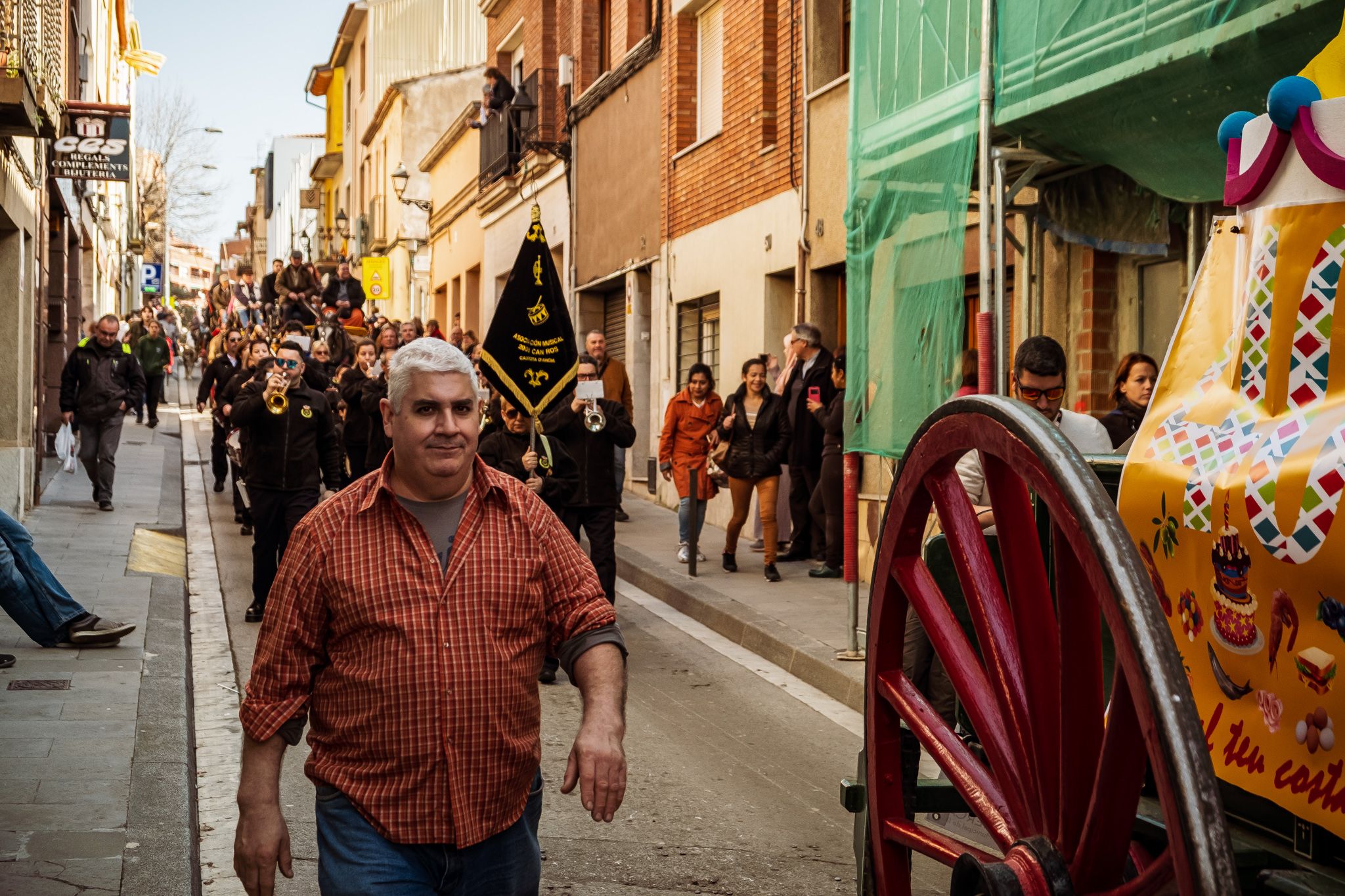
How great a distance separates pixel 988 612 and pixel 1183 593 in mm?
301

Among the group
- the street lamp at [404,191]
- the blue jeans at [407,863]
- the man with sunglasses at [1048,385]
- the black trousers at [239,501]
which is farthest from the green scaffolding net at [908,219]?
the street lamp at [404,191]

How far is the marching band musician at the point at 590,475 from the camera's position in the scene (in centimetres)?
978

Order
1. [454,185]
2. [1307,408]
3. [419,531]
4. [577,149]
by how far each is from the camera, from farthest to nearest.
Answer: [454,185]
[577,149]
[419,531]
[1307,408]

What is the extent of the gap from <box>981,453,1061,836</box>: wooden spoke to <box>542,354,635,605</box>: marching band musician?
739cm

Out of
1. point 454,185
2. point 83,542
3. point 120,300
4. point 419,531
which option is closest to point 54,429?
point 83,542

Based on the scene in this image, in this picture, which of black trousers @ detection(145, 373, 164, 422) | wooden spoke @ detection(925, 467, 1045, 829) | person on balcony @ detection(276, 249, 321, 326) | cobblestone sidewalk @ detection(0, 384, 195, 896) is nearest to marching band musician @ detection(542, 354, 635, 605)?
cobblestone sidewalk @ detection(0, 384, 195, 896)

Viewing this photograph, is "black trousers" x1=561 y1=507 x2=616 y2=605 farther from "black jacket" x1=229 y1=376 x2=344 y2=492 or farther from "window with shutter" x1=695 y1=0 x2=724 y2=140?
"window with shutter" x1=695 y1=0 x2=724 y2=140

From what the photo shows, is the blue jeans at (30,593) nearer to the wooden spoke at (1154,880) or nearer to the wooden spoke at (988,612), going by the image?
the wooden spoke at (988,612)

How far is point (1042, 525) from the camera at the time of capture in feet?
11.5

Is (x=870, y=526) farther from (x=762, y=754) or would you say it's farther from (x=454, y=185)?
(x=454, y=185)

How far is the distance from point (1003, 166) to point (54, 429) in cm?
1555

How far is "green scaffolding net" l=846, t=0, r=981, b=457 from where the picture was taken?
8.63 meters

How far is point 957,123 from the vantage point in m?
8.84

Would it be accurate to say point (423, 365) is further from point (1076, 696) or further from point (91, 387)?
point (91, 387)
